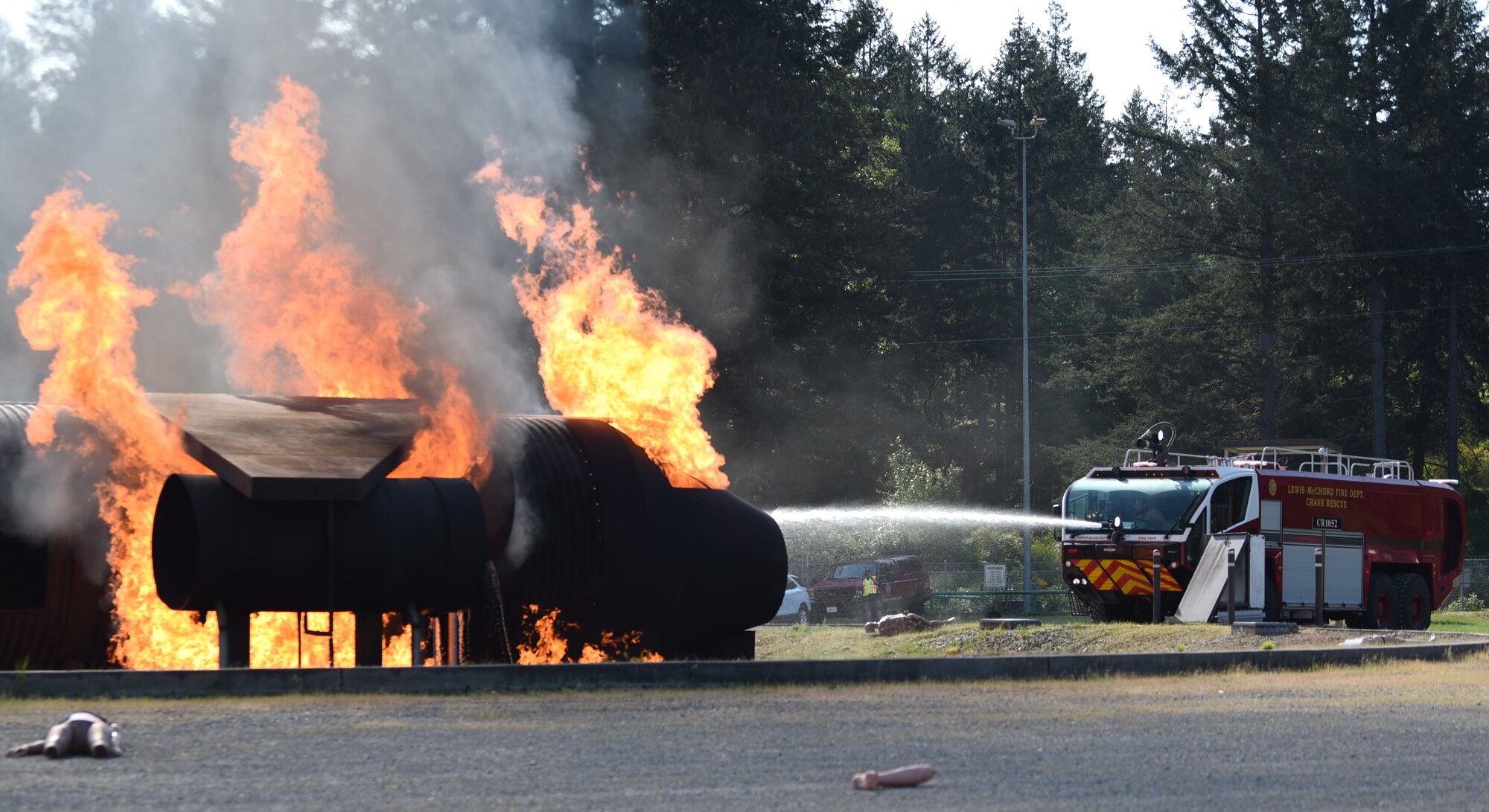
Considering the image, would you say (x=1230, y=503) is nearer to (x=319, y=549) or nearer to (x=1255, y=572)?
(x=1255, y=572)

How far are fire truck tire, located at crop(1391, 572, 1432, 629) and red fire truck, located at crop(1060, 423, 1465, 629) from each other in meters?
0.04

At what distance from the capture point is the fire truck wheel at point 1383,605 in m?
30.1

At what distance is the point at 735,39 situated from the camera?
45.7 metres

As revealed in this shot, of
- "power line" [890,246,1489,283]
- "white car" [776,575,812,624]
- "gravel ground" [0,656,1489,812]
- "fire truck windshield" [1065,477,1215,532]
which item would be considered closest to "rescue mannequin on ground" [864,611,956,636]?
"fire truck windshield" [1065,477,1215,532]

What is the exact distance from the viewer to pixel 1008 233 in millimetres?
81500

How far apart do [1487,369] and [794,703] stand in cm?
5017

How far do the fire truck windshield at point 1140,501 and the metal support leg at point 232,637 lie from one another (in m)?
16.5

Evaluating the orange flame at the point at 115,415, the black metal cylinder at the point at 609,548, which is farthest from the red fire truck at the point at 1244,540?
the orange flame at the point at 115,415

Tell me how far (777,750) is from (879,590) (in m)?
30.5

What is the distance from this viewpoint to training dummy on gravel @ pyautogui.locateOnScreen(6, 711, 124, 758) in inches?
417

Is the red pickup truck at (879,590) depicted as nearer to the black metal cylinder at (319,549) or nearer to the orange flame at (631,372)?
the orange flame at (631,372)

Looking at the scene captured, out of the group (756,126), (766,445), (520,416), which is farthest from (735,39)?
(520,416)

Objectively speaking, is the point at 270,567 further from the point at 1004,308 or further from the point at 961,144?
the point at 961,144

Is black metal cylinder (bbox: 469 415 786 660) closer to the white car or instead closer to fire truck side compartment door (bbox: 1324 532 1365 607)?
fire truck side compartment door (bbox: 1324 532 1365 607)
